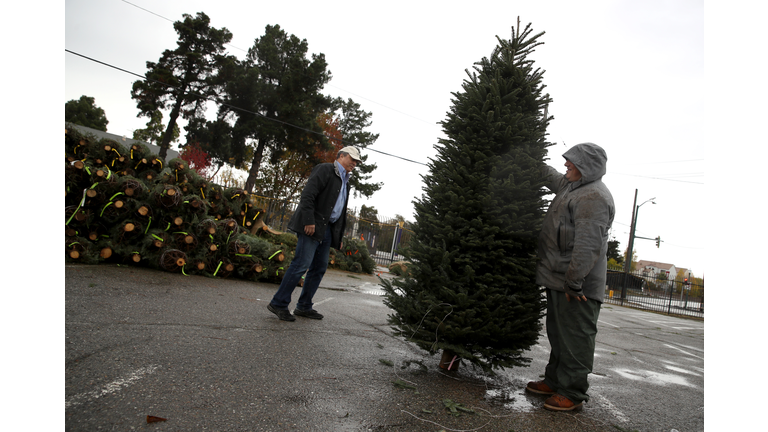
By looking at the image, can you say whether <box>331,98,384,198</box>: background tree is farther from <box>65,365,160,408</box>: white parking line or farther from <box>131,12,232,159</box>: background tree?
<box>65,365,160,408</box>: white parking line

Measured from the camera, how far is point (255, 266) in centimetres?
684

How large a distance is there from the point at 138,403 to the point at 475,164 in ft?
8.49

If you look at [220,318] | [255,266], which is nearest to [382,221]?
[255,266]

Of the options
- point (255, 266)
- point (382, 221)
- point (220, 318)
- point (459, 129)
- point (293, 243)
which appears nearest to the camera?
point (459, 129)

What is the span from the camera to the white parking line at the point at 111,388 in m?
2.01

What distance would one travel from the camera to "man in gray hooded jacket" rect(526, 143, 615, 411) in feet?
9.23

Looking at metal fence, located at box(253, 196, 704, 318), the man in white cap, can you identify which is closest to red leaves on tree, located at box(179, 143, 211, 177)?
metal fence, located at box(253, 196, 704, 318)

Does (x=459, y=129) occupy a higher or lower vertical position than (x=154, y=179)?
higher

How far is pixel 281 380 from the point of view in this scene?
2621mm

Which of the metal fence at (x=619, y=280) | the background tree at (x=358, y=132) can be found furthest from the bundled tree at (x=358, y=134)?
the metal fence at (x=619, y=280)

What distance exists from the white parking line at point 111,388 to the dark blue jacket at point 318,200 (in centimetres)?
203

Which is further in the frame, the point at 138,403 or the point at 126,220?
the point at 126,220

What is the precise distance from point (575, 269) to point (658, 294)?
2573cm

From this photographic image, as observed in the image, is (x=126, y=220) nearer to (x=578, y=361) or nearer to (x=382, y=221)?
(x=578, y=361)
